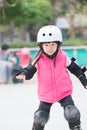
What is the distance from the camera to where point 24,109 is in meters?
10.2

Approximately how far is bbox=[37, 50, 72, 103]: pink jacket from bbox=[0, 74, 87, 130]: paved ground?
4.14 ft

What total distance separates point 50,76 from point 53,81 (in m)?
0.07

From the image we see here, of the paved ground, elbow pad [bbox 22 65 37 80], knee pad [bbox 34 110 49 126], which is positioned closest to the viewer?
knee pad [bbox 34 110 49 126]

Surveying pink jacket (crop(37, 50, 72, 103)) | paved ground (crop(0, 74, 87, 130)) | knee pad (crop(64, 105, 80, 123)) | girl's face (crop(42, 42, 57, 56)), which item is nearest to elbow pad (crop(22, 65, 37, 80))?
pink jacket (crop(37, 50, 72, 103))

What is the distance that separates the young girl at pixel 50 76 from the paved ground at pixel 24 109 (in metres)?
1.23

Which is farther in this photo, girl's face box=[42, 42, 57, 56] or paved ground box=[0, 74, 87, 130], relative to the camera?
paved ground box=[0, 74, 87, 130]

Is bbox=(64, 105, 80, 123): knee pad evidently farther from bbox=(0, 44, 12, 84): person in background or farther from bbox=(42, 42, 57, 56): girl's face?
bbox=(0, 44, 12, 84): person in background

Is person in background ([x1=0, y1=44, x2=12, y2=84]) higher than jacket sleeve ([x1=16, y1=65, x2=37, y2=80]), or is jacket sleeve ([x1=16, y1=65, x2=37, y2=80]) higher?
jacket sleeve ([x1=16, y1=65, x2=37, y2=80])

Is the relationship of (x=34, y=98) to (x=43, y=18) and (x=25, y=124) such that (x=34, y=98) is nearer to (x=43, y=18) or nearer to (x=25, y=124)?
(x=25, y=124)

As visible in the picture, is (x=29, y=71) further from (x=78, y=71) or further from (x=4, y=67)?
(x=4, y=67)

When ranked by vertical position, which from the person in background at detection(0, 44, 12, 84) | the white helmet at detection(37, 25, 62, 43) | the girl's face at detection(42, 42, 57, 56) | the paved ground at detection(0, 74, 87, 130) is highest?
the white helmet at detection(37, 25, 62, 43)

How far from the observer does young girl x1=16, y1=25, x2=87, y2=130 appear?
21.5 feet

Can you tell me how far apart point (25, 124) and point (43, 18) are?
26077 millimetres


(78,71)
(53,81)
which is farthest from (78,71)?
(53,81)
